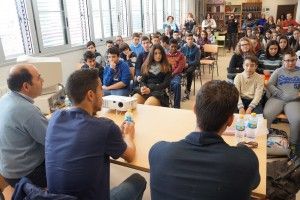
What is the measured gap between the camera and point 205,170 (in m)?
0.96

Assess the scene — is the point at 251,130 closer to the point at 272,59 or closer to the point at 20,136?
the point at 20,136

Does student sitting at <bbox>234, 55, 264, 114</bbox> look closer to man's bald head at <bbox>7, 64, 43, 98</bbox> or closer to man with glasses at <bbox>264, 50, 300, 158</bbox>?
man with glasses at <bbox>264, 50, 300, 158</bbox>

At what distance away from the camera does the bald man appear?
1624 millimetres

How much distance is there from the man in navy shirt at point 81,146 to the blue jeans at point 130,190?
0.68ft

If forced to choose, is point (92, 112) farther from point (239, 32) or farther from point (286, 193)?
point (239, 32)

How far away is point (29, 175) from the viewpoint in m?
1.72

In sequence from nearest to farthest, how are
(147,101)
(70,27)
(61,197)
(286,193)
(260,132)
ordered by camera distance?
(61,197)
(286,193)
(260,132)
(147,101)
(70,27)

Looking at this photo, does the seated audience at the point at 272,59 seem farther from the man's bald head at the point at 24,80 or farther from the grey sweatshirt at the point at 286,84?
the man's bald head at the point at 24,80

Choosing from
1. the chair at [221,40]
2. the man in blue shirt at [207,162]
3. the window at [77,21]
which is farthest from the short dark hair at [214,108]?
the chair at [221,40]

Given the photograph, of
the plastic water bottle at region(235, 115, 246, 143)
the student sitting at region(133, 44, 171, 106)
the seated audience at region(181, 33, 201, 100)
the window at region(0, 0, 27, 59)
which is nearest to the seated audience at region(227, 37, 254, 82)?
the student sitting at region(133, 44, 171, 106)

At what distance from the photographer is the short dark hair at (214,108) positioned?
41.0 inches

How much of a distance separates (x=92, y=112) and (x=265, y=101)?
2.58 m

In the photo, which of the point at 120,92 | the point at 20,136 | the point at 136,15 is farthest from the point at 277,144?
the point at 136,15

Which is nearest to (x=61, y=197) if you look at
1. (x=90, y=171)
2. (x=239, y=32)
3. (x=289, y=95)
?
(x=90, y=171)
